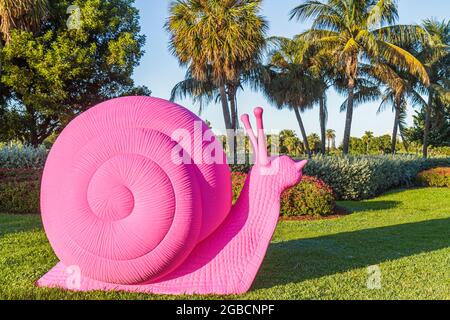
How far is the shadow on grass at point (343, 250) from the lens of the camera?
5676 millimetres

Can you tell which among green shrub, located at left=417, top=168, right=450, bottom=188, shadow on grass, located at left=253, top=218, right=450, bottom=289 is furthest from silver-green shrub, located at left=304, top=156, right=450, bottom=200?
shadow on grass, located at left=253, top=218, right=450, bottom=289

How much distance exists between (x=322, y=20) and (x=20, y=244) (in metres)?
19.7

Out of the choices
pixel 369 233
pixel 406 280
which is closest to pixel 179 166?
pixel 406 280

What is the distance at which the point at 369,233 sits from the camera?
9062mm

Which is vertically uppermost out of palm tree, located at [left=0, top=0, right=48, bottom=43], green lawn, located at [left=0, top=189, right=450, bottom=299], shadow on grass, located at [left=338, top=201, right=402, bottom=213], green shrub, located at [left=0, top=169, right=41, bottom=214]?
palm tree, located at [left=0, top=0, right=48, bottom=43]

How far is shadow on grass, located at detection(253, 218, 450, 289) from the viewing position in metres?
5.68

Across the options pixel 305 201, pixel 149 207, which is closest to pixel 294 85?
pixel 305 201

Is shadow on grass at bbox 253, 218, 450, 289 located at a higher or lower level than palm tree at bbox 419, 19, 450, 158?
lower

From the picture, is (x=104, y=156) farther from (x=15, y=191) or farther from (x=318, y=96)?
(x=318, y=96)

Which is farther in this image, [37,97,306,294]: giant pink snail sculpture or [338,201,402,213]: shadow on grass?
[338,201,402,213]: shadow on grass

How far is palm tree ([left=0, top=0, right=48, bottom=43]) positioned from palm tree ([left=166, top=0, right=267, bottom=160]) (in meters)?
5.46

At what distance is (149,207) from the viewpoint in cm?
421

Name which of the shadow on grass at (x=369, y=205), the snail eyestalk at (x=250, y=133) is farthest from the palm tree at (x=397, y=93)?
the snail eyestalk at (x=250, y=133)

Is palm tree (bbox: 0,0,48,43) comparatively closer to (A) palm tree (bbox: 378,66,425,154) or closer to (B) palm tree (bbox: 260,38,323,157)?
(B) palm tree (bbox: 260,38,323,157)
